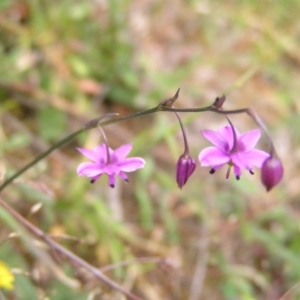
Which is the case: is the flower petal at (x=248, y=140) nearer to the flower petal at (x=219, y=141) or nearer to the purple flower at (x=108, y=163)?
the flower petal at (x=219, y=141)

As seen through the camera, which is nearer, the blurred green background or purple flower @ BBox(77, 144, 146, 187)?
purple flower @ BBox(77, 144, 146, 187)

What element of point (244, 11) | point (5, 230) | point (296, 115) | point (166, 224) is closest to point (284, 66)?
point (244, 11)

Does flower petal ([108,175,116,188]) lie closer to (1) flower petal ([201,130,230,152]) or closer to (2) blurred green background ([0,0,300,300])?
(1) flower petal ([201,130,230,152])

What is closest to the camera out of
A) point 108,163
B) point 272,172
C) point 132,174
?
point 272,172

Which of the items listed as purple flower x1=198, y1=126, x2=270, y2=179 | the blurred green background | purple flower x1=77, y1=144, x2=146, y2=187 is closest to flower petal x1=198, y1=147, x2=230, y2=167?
purple flower x1=198, y1=126, x2=270, y2=179

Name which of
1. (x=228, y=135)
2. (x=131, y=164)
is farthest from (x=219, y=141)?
(x=131, y=164)

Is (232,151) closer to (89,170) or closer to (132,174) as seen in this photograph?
(89,170)
